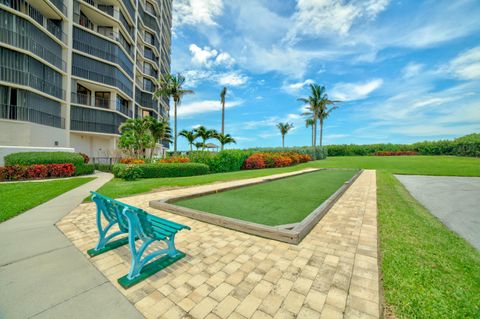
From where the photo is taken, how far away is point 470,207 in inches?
243

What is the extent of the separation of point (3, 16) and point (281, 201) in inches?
941

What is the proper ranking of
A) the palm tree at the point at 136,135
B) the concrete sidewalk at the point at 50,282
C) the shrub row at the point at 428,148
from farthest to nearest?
the shrub row at the point at 428,148 < the palm tree at the point at 136,135 < the concrete sidewalk at the point at 50,282

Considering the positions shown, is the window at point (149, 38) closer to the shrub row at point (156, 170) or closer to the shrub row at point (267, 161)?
the shrub row at point (267, 161)

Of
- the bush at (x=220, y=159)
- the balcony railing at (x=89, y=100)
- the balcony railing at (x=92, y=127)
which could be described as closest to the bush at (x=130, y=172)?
the bush at (x=220, y=159)

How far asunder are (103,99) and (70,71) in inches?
160

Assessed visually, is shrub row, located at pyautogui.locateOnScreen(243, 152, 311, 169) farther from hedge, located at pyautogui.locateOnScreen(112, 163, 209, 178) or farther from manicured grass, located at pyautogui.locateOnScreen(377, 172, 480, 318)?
manicured grass, located at pyautogui.locateOnScreen(377, 172, 480, 318)

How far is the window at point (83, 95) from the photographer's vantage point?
68.9ft

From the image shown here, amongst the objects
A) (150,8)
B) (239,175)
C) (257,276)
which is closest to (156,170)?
(239,175)

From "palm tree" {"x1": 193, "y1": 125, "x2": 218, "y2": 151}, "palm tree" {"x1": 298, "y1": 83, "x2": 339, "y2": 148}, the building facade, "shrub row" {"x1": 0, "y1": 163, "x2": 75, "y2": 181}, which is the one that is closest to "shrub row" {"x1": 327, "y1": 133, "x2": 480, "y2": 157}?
"palm tree" {"x1": 298, "y1": 83, "x2": 339, "y2": 148}

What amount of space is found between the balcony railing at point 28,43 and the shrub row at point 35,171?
11.0 m

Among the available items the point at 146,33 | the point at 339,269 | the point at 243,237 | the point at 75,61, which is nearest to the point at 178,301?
the point at 243,237

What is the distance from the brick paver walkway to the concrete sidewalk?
0.48ft

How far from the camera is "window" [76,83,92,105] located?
68.9 ft

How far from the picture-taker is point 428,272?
8.31ft
